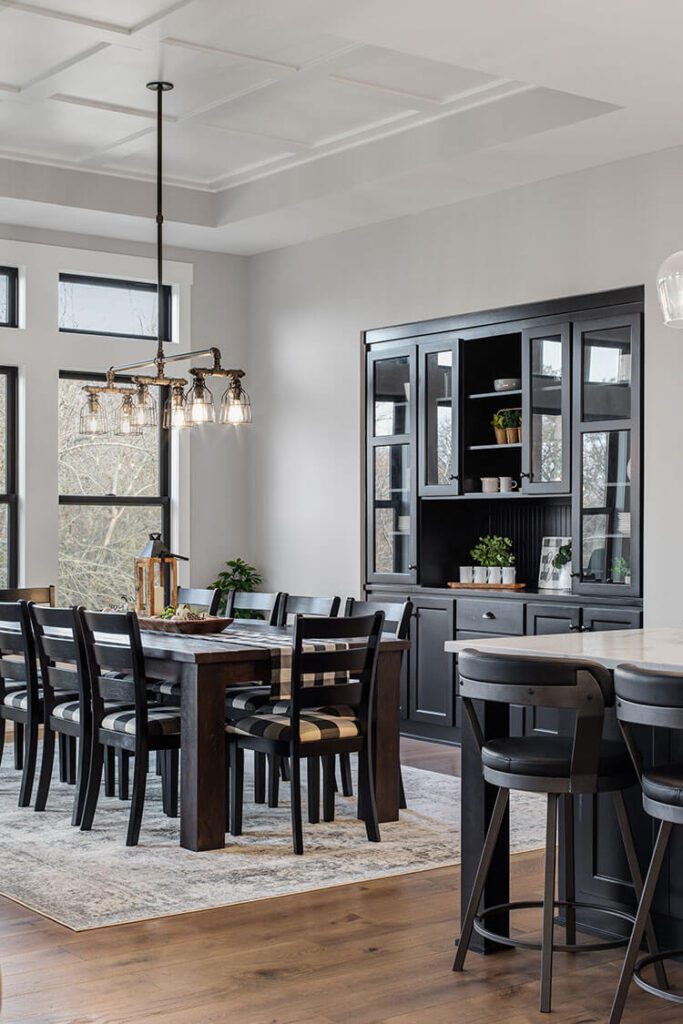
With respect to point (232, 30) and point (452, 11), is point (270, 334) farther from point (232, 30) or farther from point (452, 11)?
point (452, 11)

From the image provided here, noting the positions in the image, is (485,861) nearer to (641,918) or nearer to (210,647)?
(641,918)

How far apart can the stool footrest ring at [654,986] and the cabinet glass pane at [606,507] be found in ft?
10.4

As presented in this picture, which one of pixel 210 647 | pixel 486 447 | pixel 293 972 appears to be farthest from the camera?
pixel 486 447

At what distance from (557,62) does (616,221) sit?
1573 mm

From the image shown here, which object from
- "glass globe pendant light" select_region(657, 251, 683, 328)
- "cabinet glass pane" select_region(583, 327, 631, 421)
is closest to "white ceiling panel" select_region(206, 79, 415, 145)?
"cabinet glass pane" select_region(583, 327, 631, 421)

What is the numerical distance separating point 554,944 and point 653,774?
31.9 inches

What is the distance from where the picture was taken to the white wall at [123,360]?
8.09 m

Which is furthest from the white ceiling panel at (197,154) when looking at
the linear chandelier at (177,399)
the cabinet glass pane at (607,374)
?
the cabinet glass pane at (607,374)

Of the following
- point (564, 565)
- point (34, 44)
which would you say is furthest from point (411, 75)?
point (564, 565)

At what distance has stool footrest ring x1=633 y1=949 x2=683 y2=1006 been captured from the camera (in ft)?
9.91

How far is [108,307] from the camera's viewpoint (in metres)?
8.54

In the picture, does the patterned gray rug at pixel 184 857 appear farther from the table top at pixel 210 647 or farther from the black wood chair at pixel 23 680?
the table top at pixel 210 647

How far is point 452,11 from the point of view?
14.9ft

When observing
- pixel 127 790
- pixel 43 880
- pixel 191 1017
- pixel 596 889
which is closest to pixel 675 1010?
pixel 596 889
